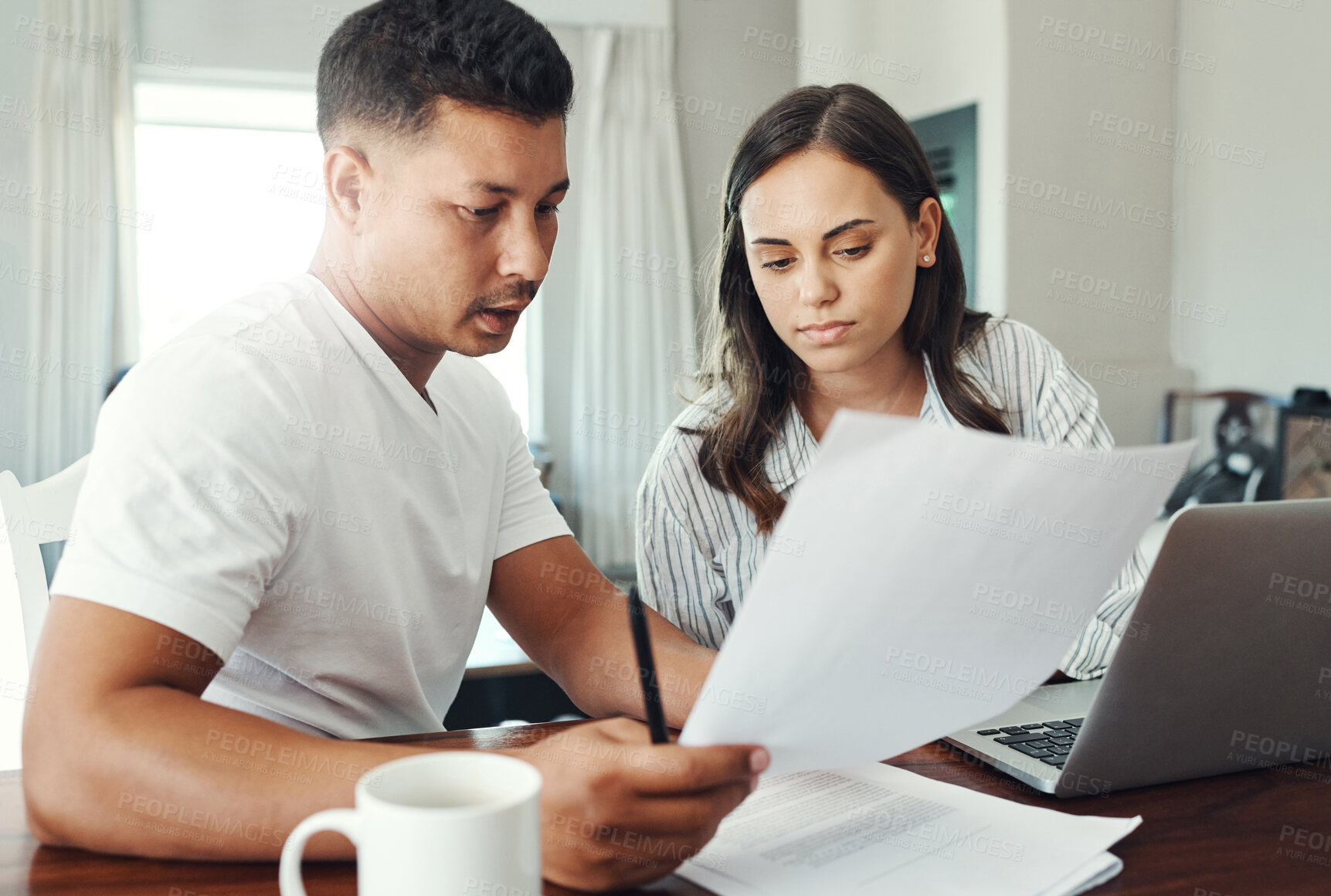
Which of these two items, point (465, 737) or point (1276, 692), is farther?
point (465, 737)

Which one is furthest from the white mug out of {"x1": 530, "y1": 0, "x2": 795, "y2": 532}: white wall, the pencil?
{"x1": 530, "y1": 0, "x2": 795, "y2": 532}: white wall

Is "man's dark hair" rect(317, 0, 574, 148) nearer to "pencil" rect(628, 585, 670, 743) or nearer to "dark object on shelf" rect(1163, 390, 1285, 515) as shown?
"pencil" rect(628, 585, 670, 743)

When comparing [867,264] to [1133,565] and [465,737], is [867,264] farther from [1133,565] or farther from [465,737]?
[465,737]

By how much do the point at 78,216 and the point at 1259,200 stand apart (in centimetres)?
383

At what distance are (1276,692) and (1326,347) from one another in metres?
2.59

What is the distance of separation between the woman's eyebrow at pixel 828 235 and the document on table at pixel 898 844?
767 millimetres

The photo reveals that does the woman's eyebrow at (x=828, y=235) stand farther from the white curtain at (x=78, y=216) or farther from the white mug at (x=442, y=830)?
the white curtain at (x=78, y=216)

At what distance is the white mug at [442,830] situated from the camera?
450mm

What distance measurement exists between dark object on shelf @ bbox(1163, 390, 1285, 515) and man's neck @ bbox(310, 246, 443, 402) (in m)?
2.42

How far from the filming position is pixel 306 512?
0.86m

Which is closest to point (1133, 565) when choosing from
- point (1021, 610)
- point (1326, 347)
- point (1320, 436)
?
point (1021, 610)

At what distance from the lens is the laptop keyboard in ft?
2.64

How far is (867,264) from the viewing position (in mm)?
1360

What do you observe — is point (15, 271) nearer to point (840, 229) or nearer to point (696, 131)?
point (696, 131)
